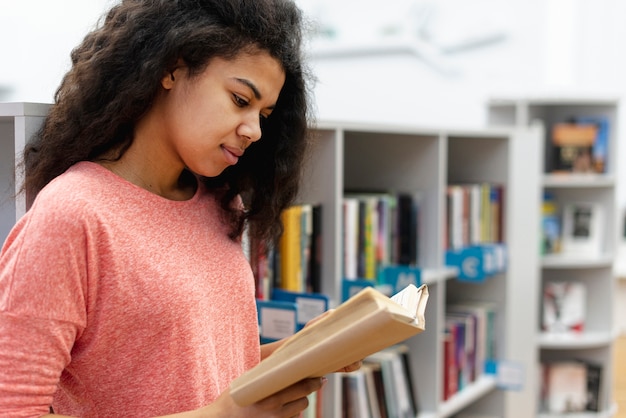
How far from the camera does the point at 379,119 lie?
664 centimetres

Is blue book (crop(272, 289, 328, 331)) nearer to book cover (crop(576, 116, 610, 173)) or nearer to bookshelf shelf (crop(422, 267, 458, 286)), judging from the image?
bookshelf shelf (crop(422, 267, 458, 286))

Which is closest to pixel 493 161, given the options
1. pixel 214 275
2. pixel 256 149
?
pixel 256 149

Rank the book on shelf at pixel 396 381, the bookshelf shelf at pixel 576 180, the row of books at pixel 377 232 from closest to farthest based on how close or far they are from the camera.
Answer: the row of books at pixel 377 232
the book on shelf at pixel 396 381
the bookshelf shelf at pixel 576 180

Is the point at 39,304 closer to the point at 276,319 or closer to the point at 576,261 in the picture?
the point at 276,319

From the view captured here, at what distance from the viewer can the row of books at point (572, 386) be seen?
4000 millimetres

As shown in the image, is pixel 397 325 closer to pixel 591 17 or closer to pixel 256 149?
pixel 256 149

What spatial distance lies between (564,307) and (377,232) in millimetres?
2028

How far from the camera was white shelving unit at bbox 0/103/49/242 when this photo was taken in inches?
45.3

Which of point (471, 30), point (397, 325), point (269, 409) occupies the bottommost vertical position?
point (269, 409)

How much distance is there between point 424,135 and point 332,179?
616 mm

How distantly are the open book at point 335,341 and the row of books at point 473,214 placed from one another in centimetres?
184

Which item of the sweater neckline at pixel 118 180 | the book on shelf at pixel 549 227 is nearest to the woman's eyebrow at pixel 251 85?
the sweater neckline at pixel 118 180

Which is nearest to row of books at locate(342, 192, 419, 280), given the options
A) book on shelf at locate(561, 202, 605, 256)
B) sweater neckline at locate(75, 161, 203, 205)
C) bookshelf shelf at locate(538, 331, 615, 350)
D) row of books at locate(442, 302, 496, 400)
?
row of books at locate(442, 302, 496, 400)

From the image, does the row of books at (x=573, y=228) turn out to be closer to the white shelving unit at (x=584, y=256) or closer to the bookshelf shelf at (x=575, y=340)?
the white shelving unit at (x=584, y=256)
